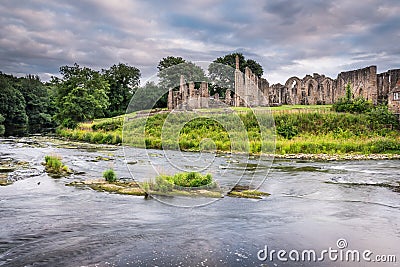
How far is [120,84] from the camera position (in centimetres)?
9238

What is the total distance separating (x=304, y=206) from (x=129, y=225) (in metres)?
7.83

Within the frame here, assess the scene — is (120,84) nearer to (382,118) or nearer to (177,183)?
(382,118)

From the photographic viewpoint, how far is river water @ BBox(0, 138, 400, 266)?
1098 centimetres

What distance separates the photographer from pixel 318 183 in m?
22.1

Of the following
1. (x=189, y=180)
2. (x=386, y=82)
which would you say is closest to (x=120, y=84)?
(x=386, y=82)

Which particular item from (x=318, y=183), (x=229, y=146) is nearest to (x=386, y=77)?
(x=229, y=146)

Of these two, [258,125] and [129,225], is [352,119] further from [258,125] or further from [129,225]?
[129,225]

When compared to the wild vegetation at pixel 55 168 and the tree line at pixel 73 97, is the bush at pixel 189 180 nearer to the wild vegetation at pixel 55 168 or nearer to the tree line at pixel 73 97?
the wild vegetation at pixel 55 168

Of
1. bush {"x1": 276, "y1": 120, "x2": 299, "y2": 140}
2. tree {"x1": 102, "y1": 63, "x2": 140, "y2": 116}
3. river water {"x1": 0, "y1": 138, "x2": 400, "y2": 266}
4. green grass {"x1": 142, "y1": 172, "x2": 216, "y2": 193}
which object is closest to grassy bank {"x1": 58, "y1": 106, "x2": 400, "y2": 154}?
bush {"x1": 276, "y1": 120, "x2": 299, "y2": 140}

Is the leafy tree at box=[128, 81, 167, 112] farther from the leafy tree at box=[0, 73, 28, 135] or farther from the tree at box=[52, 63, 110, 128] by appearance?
the leafy tree at box=[0, 73, 28, 135]

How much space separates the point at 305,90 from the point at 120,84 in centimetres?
4691

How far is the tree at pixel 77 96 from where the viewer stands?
63491 millimetres

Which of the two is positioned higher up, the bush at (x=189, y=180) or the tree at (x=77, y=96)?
the tree at (x=77, y=96)

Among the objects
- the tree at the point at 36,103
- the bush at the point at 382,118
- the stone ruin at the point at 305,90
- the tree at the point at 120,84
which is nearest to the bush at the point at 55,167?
the stone ruin at the point at 305,90
